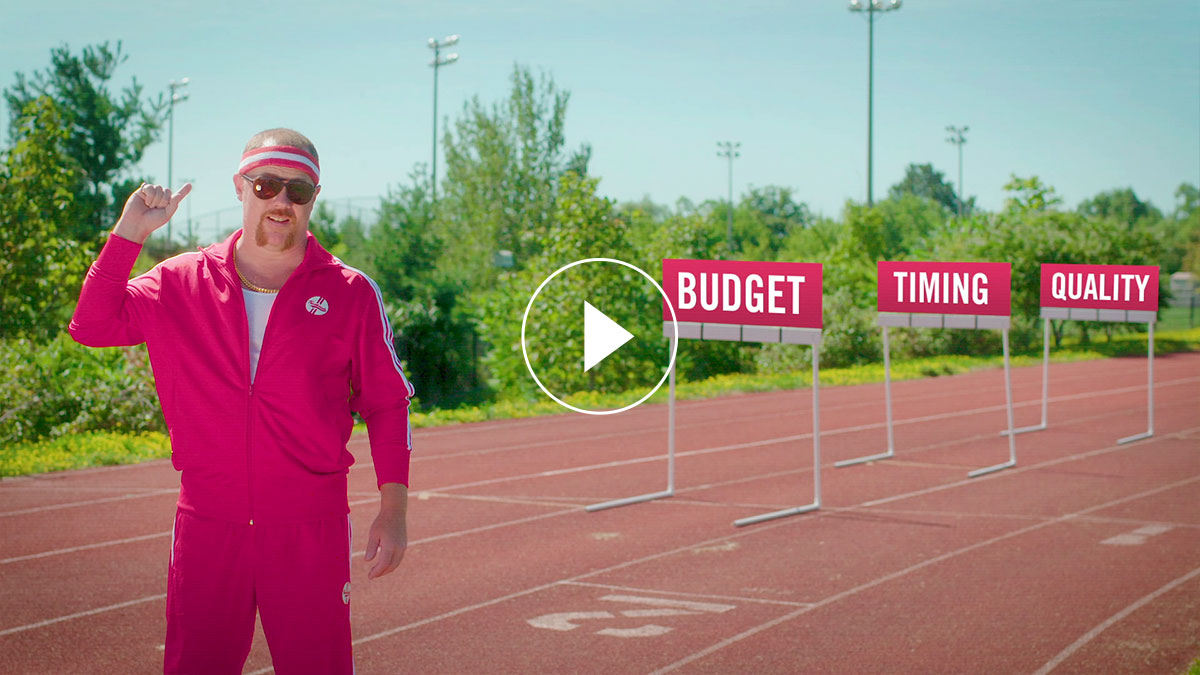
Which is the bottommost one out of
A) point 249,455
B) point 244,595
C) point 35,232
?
point 244,595

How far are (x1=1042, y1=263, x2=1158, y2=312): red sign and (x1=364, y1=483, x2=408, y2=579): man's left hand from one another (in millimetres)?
14396

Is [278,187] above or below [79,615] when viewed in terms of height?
above

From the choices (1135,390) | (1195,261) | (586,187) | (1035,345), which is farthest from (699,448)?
(1195,261)

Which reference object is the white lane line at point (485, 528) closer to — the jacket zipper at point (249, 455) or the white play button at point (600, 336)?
the jacket zipper at point (249, 455)

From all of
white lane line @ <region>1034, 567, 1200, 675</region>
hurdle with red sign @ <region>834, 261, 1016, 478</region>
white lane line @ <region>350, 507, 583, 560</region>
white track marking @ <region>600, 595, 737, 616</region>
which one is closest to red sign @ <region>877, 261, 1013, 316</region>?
hurdle with red sign @ <region>834, 261, 1016, 478</region>

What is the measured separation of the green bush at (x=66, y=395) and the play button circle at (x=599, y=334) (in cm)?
1164

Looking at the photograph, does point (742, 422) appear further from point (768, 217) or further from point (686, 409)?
point (768, 217)

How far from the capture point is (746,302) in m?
12.1

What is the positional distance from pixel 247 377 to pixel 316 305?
272 mm

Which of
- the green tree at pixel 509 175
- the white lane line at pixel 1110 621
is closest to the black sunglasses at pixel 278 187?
the white lane line at pixel 1110 621

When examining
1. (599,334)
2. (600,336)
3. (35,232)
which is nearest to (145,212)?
(35,232)

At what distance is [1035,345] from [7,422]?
125 ft

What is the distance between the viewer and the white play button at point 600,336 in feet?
96.4

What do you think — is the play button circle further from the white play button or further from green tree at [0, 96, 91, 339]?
green tree at [0, 96, 91, 339]
